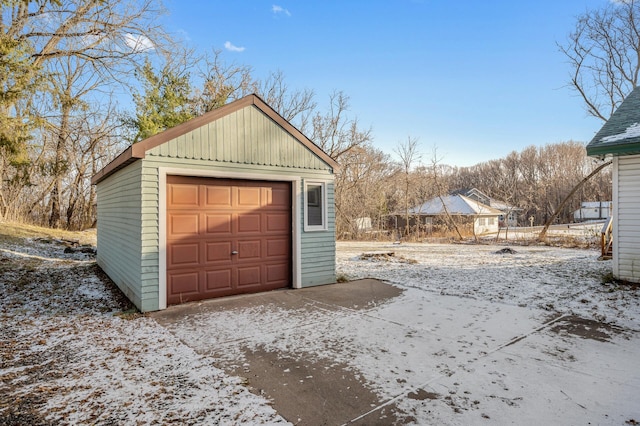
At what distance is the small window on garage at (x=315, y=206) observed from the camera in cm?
711

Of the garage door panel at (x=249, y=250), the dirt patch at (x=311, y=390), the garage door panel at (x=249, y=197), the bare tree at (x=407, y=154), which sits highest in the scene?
the bare tree at (x=407, y=154)

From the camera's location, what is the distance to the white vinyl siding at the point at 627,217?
6.56 m

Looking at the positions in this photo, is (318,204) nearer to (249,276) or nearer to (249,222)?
(249,222)

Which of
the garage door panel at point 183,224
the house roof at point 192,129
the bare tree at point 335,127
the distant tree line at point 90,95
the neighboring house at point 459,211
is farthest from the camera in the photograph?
the neighboring house at point 459,211

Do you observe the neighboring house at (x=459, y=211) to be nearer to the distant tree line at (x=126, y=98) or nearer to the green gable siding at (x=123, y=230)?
the distant tree line at (x=126, y=98)

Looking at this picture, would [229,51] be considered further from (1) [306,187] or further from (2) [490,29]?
(1) [306,187]

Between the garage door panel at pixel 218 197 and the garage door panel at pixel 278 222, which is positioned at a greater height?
the garage door panel at pixel 218 197

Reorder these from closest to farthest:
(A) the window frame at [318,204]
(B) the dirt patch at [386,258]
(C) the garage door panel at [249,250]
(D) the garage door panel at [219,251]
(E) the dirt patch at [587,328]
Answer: (E) the dirt patch at [587,328] → (D) the garage door panel at [219,251] → (C) the garage door panel at [249,250] → (A) the window frame at [318,204] → (B) the dirt patch at [386,258]

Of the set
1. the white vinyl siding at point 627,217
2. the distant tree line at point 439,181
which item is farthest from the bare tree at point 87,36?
the distant tree line at point 439,181

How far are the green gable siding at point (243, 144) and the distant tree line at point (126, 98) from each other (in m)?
4.95

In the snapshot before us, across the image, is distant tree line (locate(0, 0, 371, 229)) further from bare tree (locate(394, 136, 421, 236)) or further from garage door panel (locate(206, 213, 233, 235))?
garage door panel (locate(206, 213, 233, 235))

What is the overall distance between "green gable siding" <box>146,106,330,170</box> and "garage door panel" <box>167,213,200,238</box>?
1.01 metres

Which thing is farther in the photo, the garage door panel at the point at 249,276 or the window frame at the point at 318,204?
the window frame at the point at 318,204

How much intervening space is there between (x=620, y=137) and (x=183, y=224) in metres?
8.41
